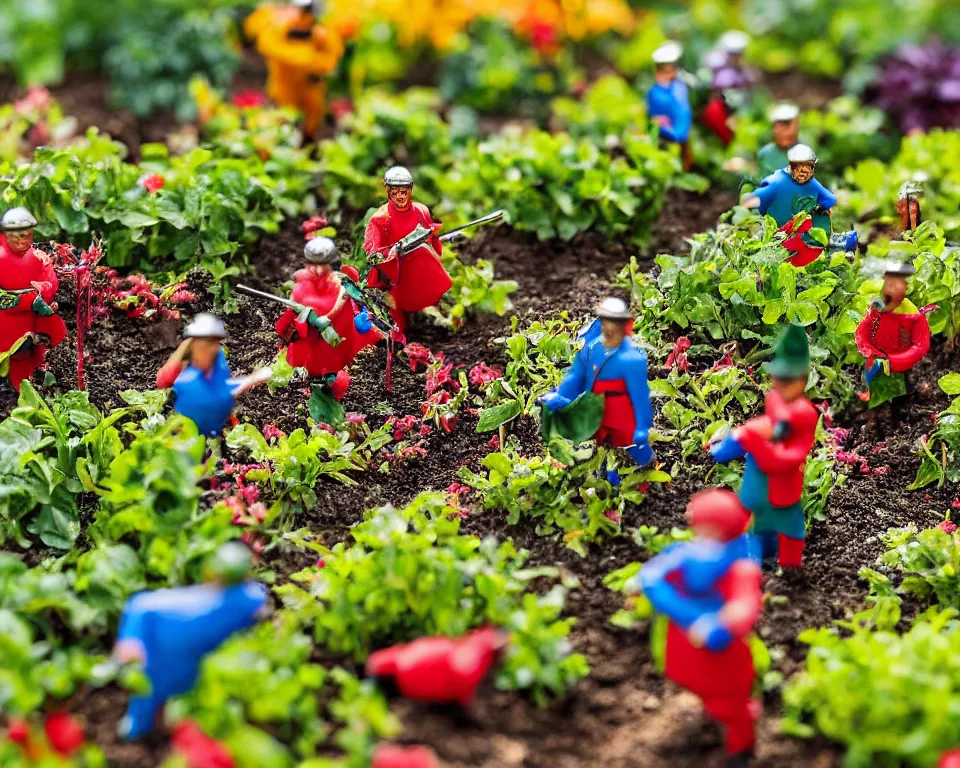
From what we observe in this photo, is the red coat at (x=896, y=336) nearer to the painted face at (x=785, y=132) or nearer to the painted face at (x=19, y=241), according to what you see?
the painted face at (x=785, y=132)

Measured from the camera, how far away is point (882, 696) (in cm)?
346

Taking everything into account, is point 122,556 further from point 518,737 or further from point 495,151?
point 495,151

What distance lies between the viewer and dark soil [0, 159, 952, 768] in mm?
3680

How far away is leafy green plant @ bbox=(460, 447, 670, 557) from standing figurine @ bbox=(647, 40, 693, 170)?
2.32 metres

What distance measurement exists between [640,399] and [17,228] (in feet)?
7.06

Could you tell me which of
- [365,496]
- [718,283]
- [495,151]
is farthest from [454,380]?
[495,151]

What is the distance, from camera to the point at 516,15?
809 centimetres

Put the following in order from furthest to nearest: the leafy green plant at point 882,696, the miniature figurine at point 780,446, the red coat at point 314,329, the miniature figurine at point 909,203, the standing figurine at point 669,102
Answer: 1. the standing figurine at point 669,102
2. the miniature figurine at point 909,203
3. the red coat at point 314,329
4. the miniature figurine at point 780,446
5. the leafy green plant at point 882,696

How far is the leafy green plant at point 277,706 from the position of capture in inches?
129

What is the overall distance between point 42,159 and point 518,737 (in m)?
3.20

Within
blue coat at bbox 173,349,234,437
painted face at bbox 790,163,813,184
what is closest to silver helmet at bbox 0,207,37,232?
blue coat at bbox 173,349,234,437

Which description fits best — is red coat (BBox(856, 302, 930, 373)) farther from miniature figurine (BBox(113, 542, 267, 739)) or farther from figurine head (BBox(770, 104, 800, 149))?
miniature figurine (BBox(113, 542, 267, 739))

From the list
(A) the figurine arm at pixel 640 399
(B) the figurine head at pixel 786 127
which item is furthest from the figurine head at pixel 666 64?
(A) the figurine arm at pixel 640 399

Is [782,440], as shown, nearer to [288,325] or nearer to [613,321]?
[613,321]
